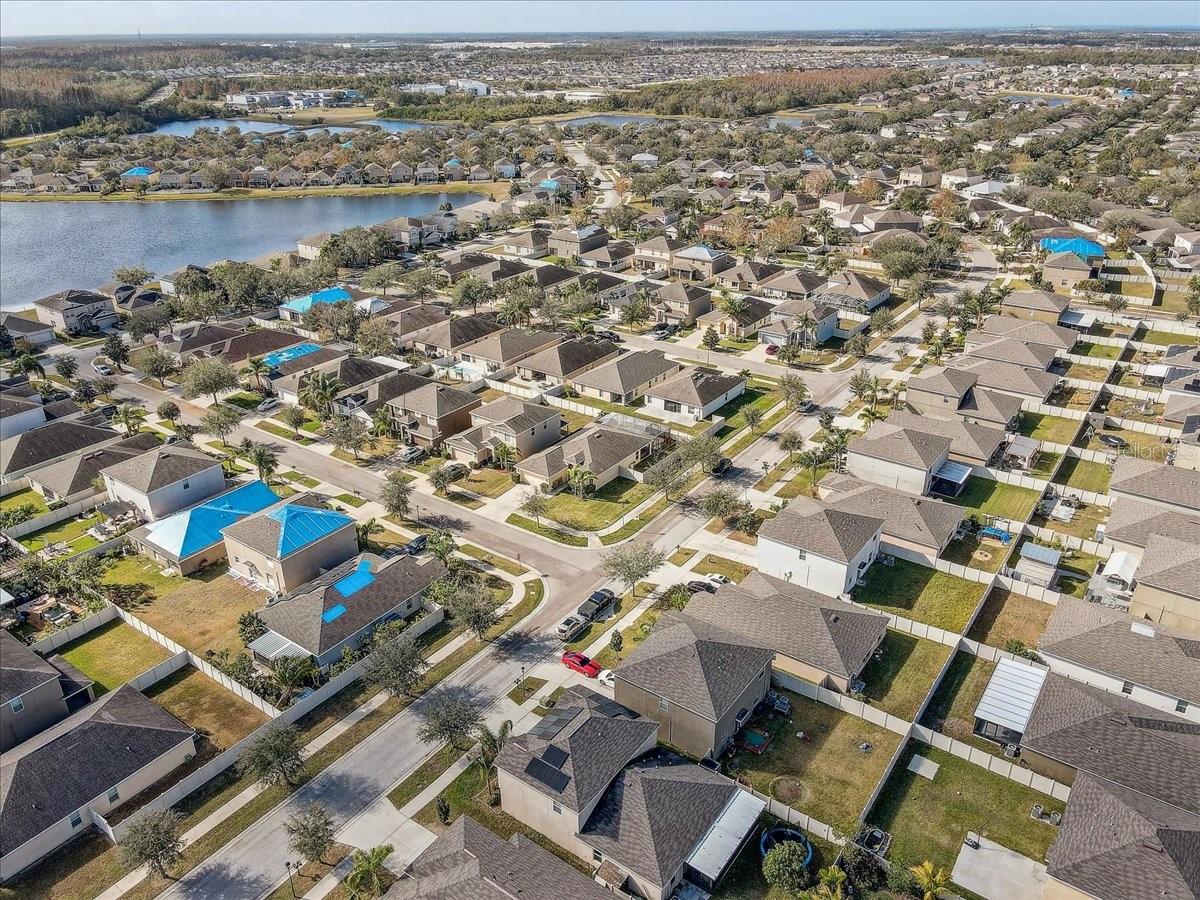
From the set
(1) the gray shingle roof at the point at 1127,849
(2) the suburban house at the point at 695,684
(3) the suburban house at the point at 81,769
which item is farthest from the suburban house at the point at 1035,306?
(3) the suburban house at the point at 81,769

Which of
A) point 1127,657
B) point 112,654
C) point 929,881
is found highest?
point 1127,657

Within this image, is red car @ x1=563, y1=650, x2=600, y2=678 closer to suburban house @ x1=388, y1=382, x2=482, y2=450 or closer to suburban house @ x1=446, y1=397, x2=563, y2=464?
suburban house @ x1=446, y1=397, x2=563, y2=464

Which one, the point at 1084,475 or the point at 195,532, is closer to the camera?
the point at 195,532

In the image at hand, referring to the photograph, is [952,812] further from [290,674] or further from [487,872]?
[290,674]

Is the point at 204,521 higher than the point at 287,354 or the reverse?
the reverse

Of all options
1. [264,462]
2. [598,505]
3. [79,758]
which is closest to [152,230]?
[264,462]

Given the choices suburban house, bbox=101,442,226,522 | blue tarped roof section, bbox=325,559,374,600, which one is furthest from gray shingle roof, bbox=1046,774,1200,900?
suburban house, bbox=101,442,226,522

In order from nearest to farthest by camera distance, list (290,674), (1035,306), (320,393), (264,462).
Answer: (290,674)
(264,462)
(320,393)
(1035,306)
